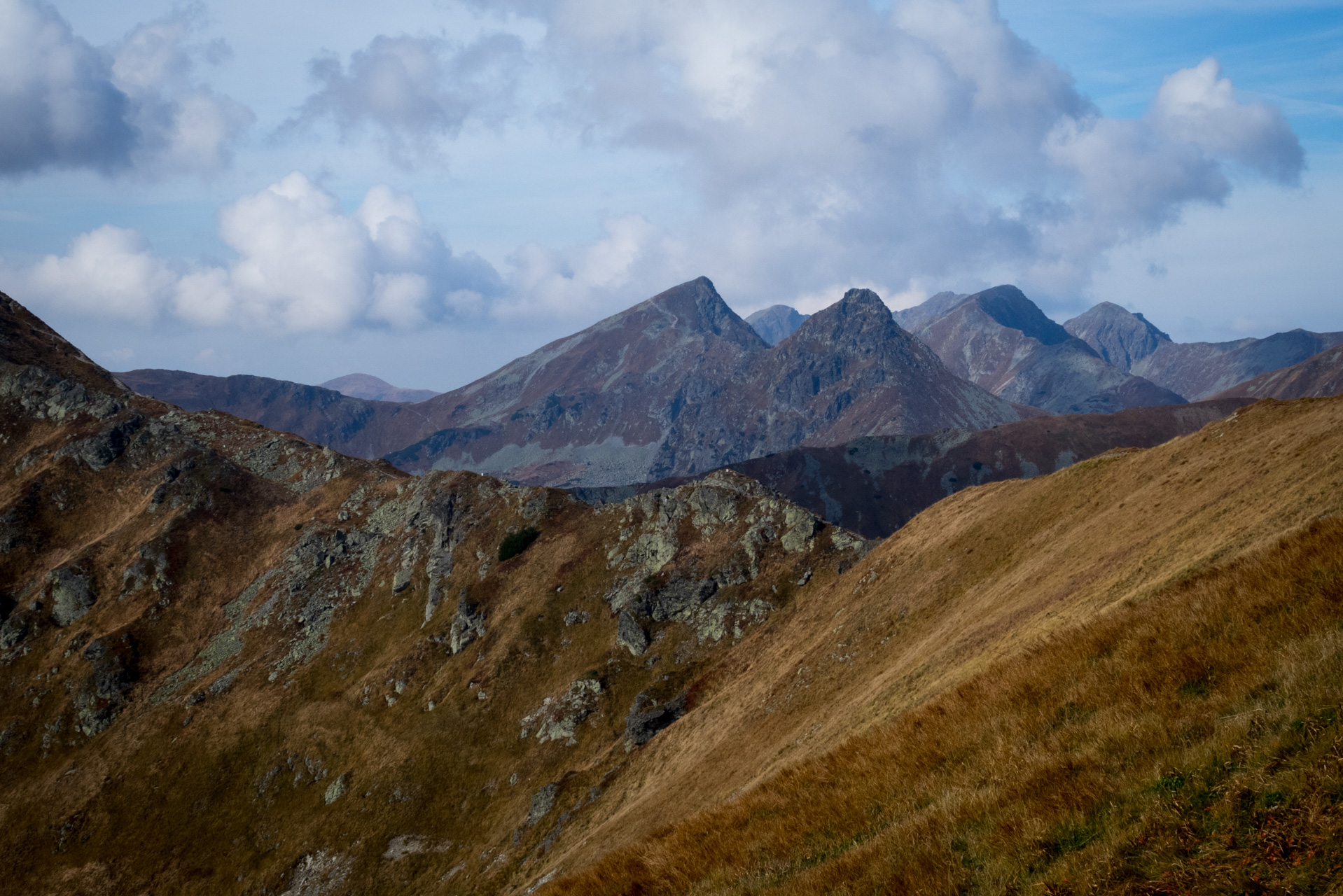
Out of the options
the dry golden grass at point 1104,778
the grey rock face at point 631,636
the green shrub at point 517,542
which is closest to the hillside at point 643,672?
the dry golden grass at point 1104,778

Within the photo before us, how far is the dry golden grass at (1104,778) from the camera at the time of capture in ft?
25.7

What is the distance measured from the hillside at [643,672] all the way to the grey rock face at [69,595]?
463 millimetres

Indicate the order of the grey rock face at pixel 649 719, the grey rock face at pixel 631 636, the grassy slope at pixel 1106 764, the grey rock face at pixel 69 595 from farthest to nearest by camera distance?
the grey rock face at pixel 69 595, the grey rock face at pixel 631 636, the grey rock face at pixel 649 719, the grassy slope at pixel 1106 764

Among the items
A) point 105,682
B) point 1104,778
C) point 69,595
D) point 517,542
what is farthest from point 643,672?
point 69,595

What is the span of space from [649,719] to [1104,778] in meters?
59.6

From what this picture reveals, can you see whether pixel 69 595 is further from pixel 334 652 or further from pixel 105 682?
pixel 334 652

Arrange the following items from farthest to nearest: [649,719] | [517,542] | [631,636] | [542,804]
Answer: [517,542]
[631,636]
[649,719]
[542,804]

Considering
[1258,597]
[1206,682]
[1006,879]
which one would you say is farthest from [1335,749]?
[1258,597]

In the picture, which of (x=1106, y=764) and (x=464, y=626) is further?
(x=464, y=626)

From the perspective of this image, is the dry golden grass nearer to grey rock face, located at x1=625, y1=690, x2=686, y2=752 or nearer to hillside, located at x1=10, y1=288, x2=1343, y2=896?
hillside, located at x1=10, y1=288, x2=1343, y2=896

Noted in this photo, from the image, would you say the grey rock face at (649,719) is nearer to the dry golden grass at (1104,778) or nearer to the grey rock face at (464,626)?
the grey rock face at (464,626)

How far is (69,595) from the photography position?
99.8 meters

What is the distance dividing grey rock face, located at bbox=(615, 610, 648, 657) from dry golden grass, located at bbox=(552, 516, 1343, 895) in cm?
6406

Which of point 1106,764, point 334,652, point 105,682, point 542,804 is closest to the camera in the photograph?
point 1106,764
